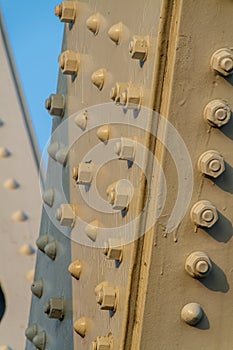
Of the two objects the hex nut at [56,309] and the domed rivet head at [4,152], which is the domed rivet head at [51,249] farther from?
the domed rivet head at [4,152]

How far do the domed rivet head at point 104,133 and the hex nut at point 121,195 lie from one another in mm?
166

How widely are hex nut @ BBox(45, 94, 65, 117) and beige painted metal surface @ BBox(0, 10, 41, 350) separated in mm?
1039

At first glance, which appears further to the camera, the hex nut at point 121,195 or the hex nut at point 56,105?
the hex nut at point 56,105

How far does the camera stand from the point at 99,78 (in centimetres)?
255

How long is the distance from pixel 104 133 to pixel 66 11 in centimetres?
55

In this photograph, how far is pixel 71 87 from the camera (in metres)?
2.88

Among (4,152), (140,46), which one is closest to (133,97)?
(140,46)

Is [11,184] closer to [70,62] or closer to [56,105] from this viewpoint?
[56,105]

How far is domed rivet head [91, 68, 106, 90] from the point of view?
2.55 m

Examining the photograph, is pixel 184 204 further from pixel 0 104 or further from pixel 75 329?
pixel 0 104

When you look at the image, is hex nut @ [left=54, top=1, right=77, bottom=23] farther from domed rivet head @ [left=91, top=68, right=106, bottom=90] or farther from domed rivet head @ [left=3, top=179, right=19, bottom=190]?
domed rivet head @ [left=3, top=179, right=19, bottom=190]

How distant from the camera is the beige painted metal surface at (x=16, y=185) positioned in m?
3.97

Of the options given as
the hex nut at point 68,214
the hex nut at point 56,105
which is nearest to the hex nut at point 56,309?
the hex nut at point 68,214

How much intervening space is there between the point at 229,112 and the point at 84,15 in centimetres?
78
